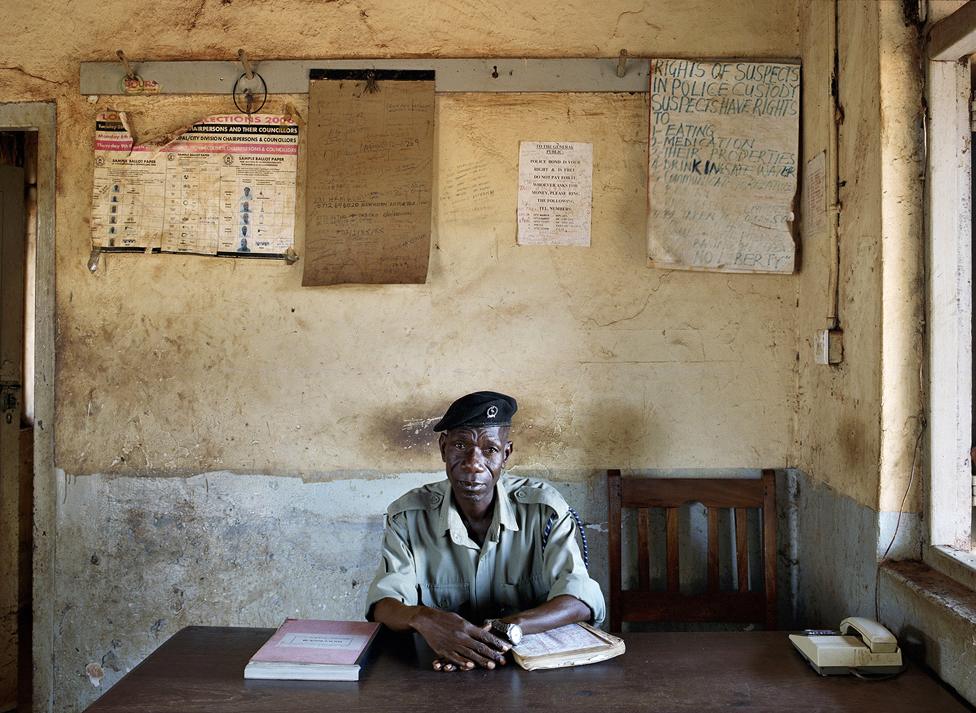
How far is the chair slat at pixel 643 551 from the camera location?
2.55 metres

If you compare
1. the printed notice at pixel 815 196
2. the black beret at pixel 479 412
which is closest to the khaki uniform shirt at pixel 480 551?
the black beret at pixel 479 412

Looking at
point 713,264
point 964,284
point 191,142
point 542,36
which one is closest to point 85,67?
point 191,142

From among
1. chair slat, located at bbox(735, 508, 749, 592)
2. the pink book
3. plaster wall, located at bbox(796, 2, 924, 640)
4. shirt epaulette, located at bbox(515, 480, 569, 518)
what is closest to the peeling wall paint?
chair slat, located at bbox(735, 508, 749, 592)

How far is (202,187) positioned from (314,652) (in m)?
1.78

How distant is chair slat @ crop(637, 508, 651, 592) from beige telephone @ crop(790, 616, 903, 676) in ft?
2.69

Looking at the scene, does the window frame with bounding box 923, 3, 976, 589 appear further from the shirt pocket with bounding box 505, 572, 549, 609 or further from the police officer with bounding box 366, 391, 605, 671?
the shirt pocket with bounding box 505, 572, 549, 609

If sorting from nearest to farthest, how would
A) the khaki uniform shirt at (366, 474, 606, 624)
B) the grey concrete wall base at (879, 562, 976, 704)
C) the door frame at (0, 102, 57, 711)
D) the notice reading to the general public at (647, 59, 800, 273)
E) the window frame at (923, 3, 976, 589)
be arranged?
the grey concrete wall base at (879, 562, 976, 704), the window frame at (923, 3, 976, 589), the khaki uniform shirt at (366, 474, 606, 624), the notice reading to the general public at (647, 59, 800, 273), the door frame at (0, 102, 57, 711)

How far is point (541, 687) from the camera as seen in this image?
1552 mm

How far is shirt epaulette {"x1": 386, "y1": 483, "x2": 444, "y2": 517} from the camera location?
2068 millimetres

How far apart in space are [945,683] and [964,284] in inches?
38.2

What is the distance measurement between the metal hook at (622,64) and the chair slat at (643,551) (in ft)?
5.03

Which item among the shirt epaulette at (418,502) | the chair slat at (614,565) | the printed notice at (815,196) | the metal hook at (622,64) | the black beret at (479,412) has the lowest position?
the chair slat at (614,565)

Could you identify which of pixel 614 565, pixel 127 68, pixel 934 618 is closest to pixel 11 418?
pixel 127 68

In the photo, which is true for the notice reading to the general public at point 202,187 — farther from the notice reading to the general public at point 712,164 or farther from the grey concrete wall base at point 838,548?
the grey concrete wall base at point 838,548
